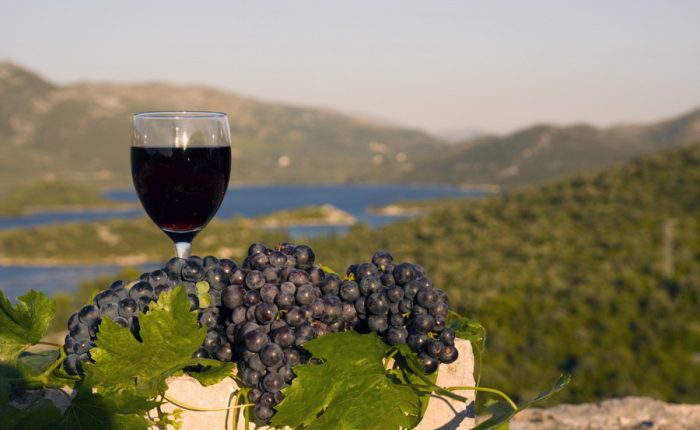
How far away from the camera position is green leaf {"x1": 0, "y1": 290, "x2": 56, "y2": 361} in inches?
85.7

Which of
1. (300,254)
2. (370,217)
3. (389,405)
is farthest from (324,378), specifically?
(370,217)

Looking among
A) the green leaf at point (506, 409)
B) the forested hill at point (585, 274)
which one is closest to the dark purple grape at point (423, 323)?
the green leaf at point (506, 409)

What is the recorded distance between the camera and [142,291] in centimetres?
225

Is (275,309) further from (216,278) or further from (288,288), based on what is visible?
(216,278)

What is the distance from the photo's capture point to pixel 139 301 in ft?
7.34

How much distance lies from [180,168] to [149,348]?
2.65 ft

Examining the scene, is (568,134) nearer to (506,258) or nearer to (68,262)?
(68,262)

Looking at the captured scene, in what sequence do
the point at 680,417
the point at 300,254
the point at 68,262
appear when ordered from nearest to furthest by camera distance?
the point at 300,254
the point at 680,417
the point at 68,262

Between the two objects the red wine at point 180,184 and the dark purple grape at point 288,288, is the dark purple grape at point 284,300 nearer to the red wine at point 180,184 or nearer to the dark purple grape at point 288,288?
the dark purple grape at point 288,288

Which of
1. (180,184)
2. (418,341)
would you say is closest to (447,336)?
(418,341)

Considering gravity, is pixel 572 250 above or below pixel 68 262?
above

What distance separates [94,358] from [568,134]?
189m

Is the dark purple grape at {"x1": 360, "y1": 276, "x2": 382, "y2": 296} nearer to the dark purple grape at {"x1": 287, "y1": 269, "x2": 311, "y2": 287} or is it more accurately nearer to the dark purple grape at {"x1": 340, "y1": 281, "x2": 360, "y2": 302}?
the dark purple grape at {"x1": 340, "y1": 281, "x2": 360, "y2": 302}

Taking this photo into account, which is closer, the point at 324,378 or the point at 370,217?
the point at 324,378
